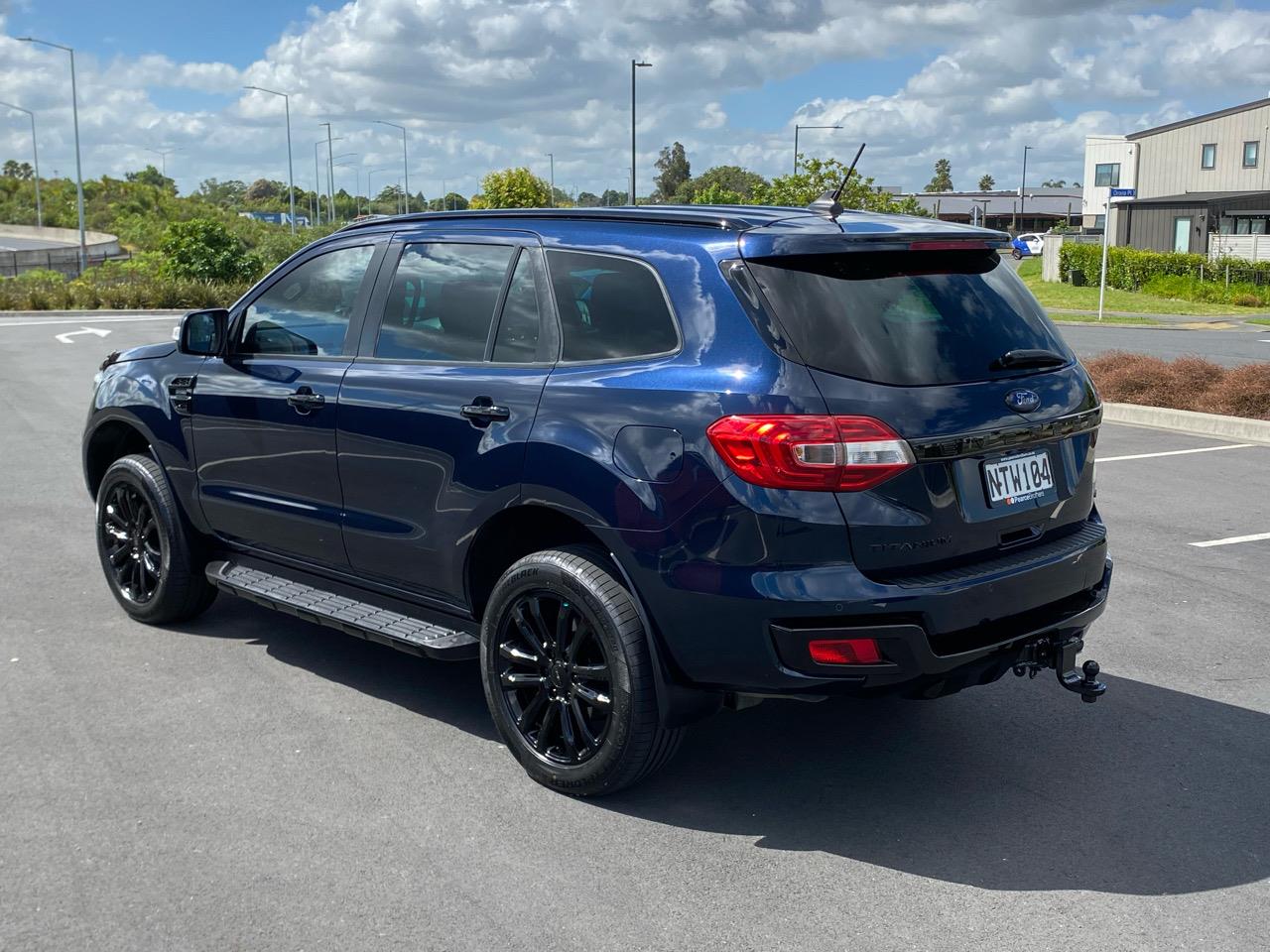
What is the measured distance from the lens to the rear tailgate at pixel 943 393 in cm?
387

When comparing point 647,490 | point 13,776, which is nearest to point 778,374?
point 647,490

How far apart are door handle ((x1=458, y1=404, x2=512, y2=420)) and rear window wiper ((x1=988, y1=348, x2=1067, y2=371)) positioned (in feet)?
5.19

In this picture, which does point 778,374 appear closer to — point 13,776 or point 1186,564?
point 13,776

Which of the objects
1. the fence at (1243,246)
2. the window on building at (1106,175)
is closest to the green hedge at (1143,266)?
the fence at (1243,246)

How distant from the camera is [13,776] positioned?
4.52 meters

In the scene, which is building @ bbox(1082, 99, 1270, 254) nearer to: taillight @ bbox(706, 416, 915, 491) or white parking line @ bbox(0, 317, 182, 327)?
white parking line @ bbox(0, 317, 182, 327)

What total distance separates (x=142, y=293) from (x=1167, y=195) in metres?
47.5

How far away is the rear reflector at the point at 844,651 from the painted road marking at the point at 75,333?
72.7 ft

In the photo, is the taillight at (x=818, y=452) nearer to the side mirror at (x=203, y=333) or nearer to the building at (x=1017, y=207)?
the side mirror at (x=203, y=333)

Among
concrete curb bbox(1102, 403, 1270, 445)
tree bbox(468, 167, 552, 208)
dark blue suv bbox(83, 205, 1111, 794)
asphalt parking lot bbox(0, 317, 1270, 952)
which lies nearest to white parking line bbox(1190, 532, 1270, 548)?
asphalt parking lot bbox(0, 317, 1270, 952)

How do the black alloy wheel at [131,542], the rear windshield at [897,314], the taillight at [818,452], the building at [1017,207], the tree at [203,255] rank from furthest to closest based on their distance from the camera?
the building at [1017,207]
the tree at [203,255]
the black alloy wheel at [131,542]
the rear windshield at [897,314]
the taillight at [818,452]

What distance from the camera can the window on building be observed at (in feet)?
227

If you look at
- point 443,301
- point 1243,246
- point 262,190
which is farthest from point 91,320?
point 262,190

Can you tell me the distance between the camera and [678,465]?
3.96m
